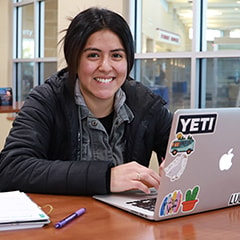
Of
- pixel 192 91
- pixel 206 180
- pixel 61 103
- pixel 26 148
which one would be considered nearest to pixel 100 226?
pixel 206 180

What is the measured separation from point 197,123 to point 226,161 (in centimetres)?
17

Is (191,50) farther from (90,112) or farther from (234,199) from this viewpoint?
(234,199)

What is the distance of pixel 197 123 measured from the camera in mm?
1042

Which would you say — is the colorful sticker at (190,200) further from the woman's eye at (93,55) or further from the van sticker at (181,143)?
the woman's eye at (93,55)

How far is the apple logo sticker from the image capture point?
3.73 ft

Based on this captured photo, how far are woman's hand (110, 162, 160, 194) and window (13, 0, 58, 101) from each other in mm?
4107

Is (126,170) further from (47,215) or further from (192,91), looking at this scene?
(192,91)

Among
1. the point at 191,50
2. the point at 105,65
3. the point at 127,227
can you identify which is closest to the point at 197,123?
the point at 127,227

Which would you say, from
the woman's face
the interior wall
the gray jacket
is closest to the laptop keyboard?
the gray jacket

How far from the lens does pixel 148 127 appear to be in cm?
173

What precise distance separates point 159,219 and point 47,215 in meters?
0.26

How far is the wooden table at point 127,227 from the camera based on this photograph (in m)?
1.00

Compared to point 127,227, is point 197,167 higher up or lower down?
higher up

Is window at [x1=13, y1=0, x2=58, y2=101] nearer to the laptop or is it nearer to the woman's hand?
the woman's hand
